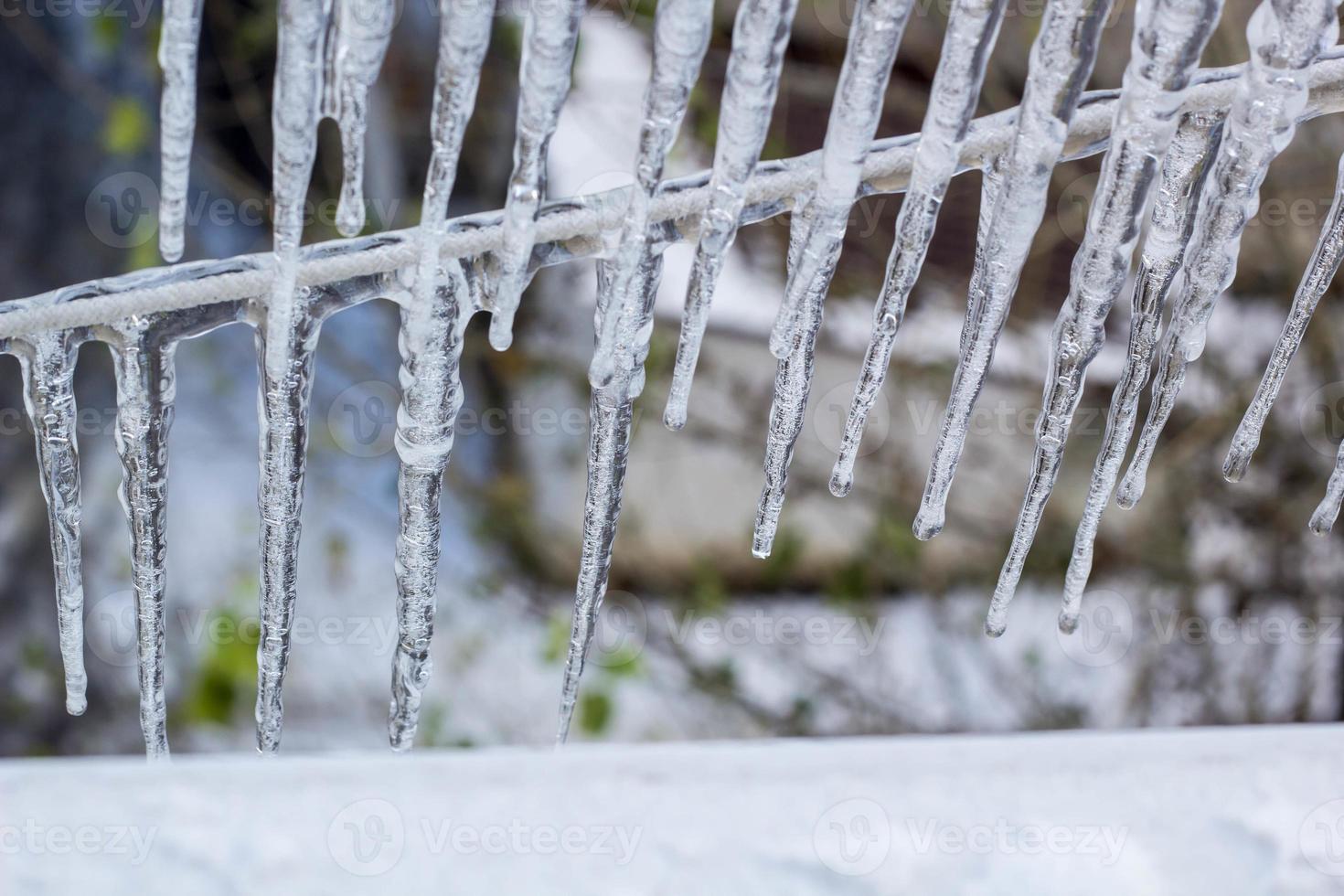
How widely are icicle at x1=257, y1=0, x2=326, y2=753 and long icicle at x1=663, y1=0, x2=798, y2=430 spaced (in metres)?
0.10

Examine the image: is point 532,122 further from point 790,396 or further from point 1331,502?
point 1331,502

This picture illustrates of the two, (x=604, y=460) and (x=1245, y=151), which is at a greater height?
(x=1245, y=151)

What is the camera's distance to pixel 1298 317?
1.20 ft

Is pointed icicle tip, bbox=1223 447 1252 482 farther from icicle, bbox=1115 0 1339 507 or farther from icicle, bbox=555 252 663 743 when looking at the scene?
icicle, bbox=555 252 663 743

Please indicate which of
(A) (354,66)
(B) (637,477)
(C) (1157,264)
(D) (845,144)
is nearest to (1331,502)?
(C) (1157,264)

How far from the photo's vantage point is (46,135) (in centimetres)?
136

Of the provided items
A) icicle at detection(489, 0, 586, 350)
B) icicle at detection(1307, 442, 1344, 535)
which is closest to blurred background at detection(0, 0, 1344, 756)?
icicle at detection(1307, 442, 1344, 535)

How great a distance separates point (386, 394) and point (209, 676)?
0.39 meters

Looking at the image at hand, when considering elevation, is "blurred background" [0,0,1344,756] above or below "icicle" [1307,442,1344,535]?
below

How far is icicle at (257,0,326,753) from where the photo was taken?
0.28 metres

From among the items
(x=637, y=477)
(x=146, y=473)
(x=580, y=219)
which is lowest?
(x=637, y=477)

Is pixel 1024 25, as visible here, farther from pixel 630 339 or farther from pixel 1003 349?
pixel 630 339

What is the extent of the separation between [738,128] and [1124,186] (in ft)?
0.35

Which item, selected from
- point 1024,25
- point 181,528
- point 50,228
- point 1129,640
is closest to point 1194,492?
point 1129,640
